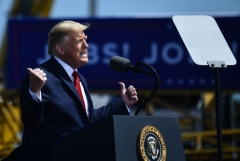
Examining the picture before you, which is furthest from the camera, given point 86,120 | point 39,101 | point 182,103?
point 182,103

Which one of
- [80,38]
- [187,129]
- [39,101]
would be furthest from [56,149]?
[187,129]

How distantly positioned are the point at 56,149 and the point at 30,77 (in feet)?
1.41

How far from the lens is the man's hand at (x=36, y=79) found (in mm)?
3842

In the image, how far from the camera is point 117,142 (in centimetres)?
361

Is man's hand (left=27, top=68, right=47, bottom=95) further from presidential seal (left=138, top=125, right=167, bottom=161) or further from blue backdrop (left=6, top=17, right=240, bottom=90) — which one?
blue backdrop (left=6, top=17, right=240, bottom=90)

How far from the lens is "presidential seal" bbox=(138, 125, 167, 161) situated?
148 inches

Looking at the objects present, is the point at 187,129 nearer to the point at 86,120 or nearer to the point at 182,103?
the point at 182,103

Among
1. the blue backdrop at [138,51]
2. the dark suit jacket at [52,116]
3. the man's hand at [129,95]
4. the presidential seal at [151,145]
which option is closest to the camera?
the presidential seal at [151,145]

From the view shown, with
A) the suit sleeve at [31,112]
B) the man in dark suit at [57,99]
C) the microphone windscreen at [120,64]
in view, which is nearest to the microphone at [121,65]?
the microphone windscreen at [120,64]

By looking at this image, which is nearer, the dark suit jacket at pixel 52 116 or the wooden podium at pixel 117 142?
the wooden podium at pixel 117 142

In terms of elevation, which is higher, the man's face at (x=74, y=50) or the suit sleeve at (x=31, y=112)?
the man's face at (x=74, y=50)

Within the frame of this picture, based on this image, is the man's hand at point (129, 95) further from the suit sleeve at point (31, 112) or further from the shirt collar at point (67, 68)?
the suit sleeve at point (31, 112)

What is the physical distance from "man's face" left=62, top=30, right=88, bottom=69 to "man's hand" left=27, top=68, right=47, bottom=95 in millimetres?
504

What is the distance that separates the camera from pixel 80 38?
14.4ft
